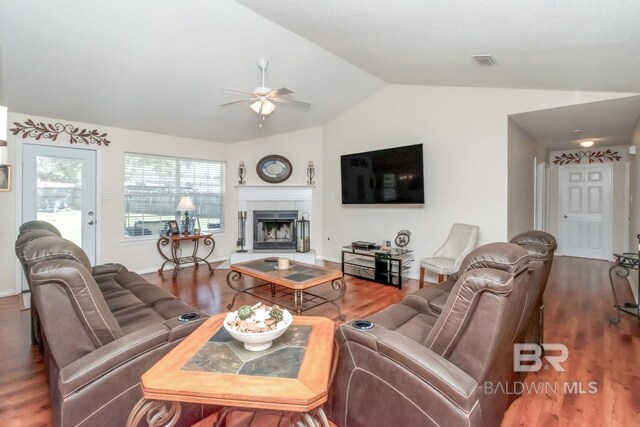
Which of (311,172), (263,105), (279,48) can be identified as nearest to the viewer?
(263,105)

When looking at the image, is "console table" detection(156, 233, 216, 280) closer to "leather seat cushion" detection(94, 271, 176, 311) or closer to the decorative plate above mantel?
the decorative plate above mantel

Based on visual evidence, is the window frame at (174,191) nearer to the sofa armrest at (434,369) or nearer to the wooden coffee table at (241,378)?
the wooden coffee table at (241,378)

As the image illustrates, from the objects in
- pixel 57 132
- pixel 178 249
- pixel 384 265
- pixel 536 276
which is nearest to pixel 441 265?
pixel 384 265

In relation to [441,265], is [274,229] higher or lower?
higher

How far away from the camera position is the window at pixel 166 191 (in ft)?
16.4

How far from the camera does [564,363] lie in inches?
90.7

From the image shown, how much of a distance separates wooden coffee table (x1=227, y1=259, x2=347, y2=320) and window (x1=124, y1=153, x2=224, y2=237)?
2455mm

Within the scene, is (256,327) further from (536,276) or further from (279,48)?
(279,48)

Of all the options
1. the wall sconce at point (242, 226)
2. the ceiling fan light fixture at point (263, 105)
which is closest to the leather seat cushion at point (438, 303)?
the ceiling fan light fixture at point (263, 105)

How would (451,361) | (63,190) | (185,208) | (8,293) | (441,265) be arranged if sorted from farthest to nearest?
(185,208), (63,190), (8,293), (441,265), (451,361)

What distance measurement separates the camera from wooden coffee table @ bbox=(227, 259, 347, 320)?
301 centimetres

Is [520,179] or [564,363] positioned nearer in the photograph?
[564,363]

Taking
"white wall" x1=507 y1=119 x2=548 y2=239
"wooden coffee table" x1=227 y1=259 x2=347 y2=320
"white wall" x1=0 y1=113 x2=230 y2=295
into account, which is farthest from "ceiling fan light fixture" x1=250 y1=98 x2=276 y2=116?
"white wall" x1=507 y1=119 x2=548 y2=239

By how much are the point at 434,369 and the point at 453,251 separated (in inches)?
121
